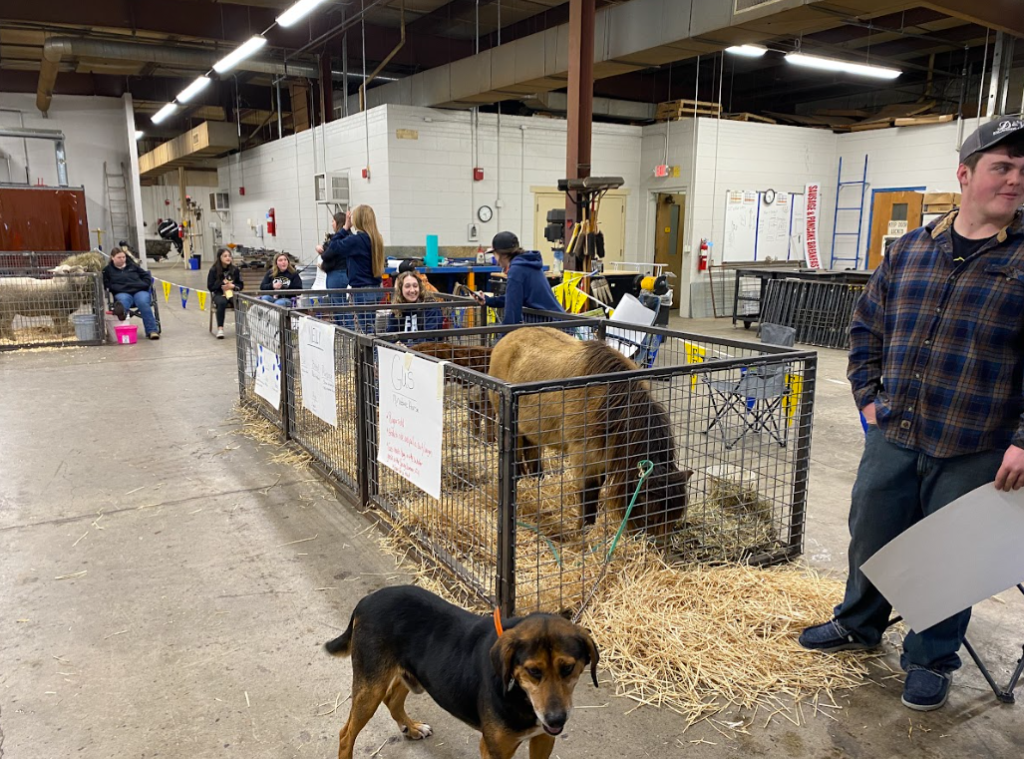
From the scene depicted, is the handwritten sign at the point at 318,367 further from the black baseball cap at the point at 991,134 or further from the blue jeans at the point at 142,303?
the blue jeans at the point at 142,303

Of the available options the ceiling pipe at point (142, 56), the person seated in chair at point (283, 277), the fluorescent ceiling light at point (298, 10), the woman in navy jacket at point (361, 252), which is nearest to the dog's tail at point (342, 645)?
the woman in navy jacket at point (361, 252)

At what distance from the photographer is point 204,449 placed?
5215 millimetres

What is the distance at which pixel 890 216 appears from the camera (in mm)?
12797

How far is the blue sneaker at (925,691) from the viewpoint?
2400 mm

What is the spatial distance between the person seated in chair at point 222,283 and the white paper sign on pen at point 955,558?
9.74 meters

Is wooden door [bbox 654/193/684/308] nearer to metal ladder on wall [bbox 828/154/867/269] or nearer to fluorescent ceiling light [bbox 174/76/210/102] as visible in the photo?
metal ladder on wall [bbox 828/154/867/269]

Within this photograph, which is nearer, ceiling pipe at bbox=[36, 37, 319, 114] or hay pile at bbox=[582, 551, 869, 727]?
hay pile at bbox=[582, 551, 869, 727]

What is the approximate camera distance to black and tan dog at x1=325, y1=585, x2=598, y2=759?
5.48 feet

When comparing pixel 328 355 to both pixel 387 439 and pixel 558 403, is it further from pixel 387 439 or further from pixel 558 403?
pixel 558 403

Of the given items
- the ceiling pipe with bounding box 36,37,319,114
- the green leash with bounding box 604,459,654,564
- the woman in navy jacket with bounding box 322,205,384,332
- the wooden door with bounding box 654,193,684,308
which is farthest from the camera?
the wooden door with bounding box 654,193,684,308

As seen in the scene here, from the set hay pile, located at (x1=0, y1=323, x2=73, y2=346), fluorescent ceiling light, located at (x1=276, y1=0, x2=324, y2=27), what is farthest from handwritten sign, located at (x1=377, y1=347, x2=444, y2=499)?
hay pile, located at (x1=0, y1=323, x2=73, y2=346)

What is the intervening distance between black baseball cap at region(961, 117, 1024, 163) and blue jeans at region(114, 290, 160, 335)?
33.4 ft

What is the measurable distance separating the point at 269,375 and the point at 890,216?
11.7m

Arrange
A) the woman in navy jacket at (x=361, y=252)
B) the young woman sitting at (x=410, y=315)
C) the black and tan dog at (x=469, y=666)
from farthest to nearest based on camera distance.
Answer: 1. the woman in navy jacket at (x=361, y=252)
2. the young woman sitting at (x=410, y=315)
3. the black and tan dog at (x=469, y=666)
